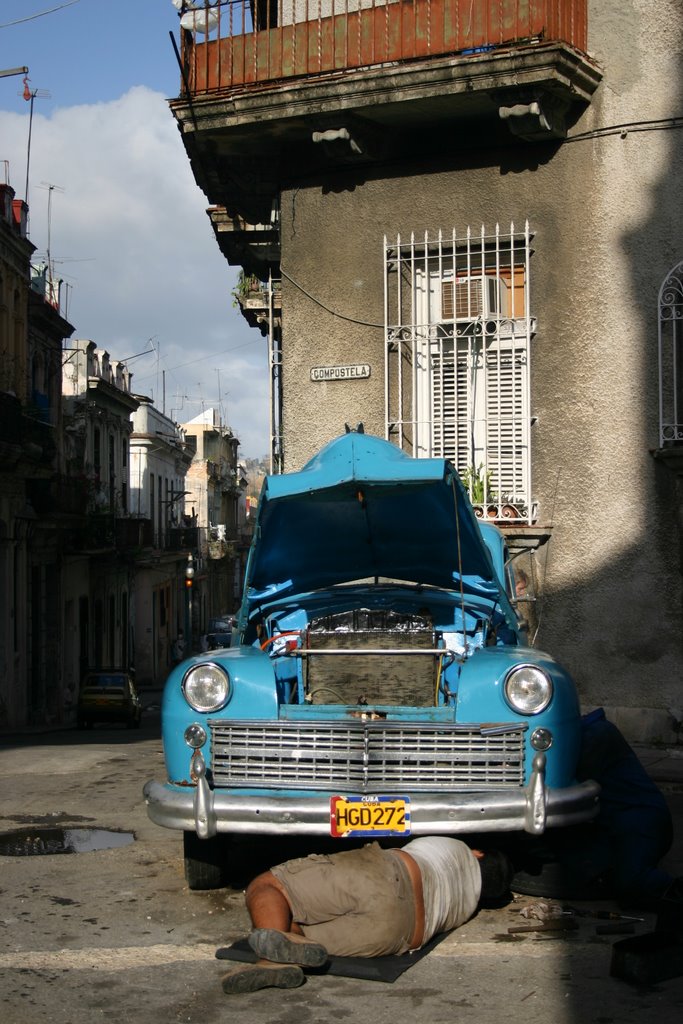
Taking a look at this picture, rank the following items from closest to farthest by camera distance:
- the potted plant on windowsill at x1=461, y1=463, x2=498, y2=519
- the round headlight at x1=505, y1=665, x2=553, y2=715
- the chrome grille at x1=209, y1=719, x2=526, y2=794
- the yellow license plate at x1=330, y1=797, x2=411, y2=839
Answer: the yellow license plate at x1=330, y1=797, x2=411, y2=839
the chrome grille at x1=209, y1=719, x2=526, y2=794
the round headlight at x1=505, y1=665, x2=553, y2=715
the potted plant on windowsill at x1=461, y1=463, x2=498, y2=519

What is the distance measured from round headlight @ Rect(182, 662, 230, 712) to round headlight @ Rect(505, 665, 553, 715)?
1338mm

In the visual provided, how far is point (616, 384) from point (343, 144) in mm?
3291

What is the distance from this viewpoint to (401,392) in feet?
36.9

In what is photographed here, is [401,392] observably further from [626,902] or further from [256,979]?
[256,979]

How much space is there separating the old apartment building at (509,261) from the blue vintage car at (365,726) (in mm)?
3813

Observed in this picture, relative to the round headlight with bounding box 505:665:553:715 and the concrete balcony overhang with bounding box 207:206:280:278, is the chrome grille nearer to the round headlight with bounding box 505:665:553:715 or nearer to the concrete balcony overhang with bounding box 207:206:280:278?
the round headlight with bounding box 505:665:553:715

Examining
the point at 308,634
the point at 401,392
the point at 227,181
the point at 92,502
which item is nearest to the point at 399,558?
the point at 308,634

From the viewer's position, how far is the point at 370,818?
5312 millimetres

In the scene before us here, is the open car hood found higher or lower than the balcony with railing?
lower

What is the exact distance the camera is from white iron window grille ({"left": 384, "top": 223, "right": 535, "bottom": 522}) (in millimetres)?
10984

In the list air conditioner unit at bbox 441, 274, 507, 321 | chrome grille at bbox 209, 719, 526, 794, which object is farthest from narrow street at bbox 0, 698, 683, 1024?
air conditioner unit at bbox 441, 274, 507, 321

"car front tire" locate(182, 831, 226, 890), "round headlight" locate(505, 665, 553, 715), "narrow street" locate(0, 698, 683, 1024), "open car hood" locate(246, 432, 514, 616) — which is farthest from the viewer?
"open car hood" locate(246, 432, 514, 616)

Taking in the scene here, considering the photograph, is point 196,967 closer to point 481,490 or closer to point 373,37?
point 481,490

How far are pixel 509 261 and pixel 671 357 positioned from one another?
176 centimetres
